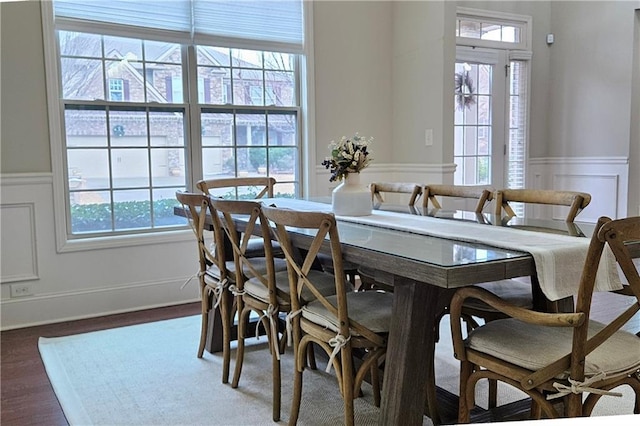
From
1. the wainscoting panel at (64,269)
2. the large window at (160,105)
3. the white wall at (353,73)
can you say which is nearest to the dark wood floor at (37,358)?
the wainscoting panel at (64,269)

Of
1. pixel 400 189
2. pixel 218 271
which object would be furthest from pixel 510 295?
pixel 218 271

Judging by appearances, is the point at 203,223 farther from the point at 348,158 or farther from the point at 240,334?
the point at 348,158

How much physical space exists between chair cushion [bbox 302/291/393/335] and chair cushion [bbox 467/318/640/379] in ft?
1.13

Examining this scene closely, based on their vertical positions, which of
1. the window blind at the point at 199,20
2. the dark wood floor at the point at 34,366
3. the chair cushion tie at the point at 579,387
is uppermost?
the window blind at the point at 199,20

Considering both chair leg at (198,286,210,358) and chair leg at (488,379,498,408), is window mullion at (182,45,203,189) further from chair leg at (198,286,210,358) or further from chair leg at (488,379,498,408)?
chair leg at (488,379,498,408)

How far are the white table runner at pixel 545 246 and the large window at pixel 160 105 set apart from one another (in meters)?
2.22

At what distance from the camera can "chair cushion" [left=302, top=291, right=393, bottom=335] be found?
6.64 feet

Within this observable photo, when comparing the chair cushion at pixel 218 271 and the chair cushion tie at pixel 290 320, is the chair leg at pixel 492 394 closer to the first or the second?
the chair cushion tie at pixel 290 320

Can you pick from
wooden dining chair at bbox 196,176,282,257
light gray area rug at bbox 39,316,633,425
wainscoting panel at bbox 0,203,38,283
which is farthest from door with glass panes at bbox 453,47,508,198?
wainscoting panel at bbox 0,203,38,283

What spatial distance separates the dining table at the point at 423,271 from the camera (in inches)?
64.3

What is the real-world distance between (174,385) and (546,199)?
6.68 feet

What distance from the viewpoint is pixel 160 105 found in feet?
13.7

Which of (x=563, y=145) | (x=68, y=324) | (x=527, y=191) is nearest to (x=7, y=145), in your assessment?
(x=68, y=324)

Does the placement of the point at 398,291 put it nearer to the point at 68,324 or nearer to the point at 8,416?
the point at 8,416
